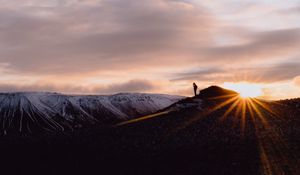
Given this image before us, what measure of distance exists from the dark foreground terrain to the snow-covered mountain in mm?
104020

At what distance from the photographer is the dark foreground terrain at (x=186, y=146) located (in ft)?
101

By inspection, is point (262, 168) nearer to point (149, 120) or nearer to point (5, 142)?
point (149, 120)

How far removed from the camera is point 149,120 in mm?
48406

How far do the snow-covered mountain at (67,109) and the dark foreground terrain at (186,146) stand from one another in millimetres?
104020

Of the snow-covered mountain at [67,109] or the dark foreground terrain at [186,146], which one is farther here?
the snow-covered mountain at [67,109]

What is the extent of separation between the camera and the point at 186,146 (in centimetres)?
3559

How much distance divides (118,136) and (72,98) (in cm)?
13325

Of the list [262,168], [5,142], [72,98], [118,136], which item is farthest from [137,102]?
[262,168]

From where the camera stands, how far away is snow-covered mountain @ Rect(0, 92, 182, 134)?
154 metres

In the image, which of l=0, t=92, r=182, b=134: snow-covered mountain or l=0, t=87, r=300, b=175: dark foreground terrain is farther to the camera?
l=0, t=92, r=182, b=134: snow-covered mountain

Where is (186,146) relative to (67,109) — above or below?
below

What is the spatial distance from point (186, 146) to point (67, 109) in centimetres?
13194

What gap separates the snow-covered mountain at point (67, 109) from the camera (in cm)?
15425

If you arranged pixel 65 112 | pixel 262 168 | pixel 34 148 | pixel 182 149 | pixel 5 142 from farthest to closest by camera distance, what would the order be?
pixel 65 112 → pixel 5 142 → pixel 34 148 → pixel 182 149 → pixel 262 168
